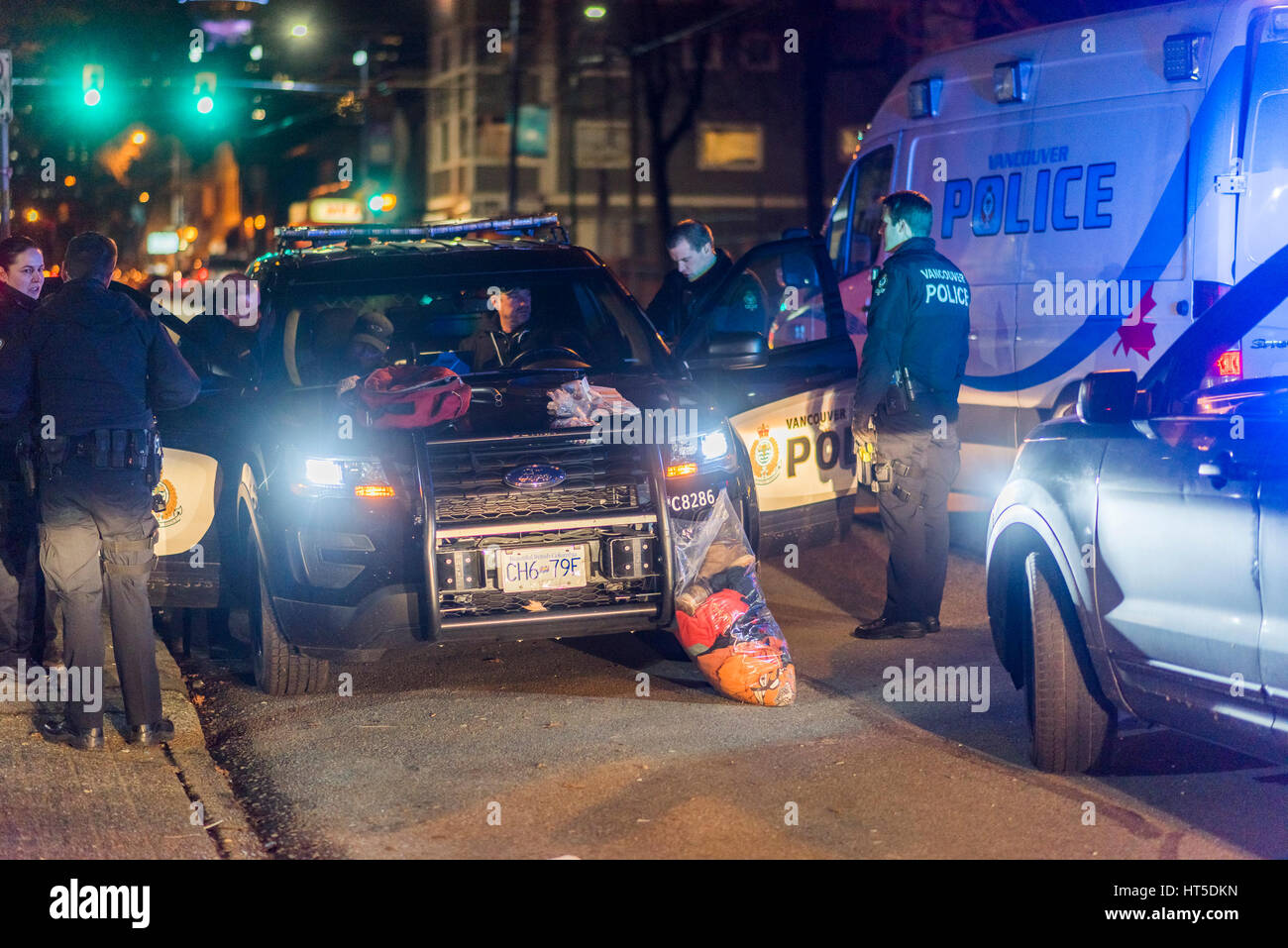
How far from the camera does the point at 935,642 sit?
729 cm

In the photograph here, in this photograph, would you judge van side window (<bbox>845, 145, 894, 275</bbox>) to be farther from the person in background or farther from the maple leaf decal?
the person in background

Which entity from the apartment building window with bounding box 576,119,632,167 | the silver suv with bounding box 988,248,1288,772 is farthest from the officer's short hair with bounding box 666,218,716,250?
the apartment building window with bounding box 576,119,632,167

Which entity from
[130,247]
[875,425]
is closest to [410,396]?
[875,425]

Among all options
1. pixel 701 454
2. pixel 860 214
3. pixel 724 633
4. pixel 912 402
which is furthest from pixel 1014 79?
pixel 724 633

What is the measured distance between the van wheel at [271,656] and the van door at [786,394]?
2195mm

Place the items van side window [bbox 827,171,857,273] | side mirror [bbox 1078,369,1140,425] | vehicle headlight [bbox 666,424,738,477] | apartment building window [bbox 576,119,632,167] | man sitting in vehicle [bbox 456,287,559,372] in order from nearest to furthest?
side mirror [bbox 1078,369,1140,425], vehicle headlight [bbox 666,424,738,477], man sitting in vehicle [bbox 456,287,559,372], van side window [bbox 827,171,857,273], apartment building window [bbox 576,119,632,167]

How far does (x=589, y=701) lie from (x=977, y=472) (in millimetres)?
4586

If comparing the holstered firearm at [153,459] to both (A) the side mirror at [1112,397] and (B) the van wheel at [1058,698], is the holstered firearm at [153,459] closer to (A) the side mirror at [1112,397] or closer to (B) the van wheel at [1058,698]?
(B) the van wheel at [1058,698]

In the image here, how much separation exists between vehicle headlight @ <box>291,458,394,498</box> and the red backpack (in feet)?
0.71

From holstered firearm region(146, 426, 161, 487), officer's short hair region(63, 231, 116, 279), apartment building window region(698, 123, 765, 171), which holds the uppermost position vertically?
apartment building window region(698, 123, 765, 171)

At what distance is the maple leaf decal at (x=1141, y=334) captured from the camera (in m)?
8.58

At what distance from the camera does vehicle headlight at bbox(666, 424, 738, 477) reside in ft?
20.6

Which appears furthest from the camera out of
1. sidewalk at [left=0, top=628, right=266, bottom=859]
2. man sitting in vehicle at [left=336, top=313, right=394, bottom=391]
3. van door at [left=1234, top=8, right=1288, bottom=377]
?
van door at [left=1234, top=8, right=1288, bottom=377]

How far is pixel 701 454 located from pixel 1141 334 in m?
3.38
